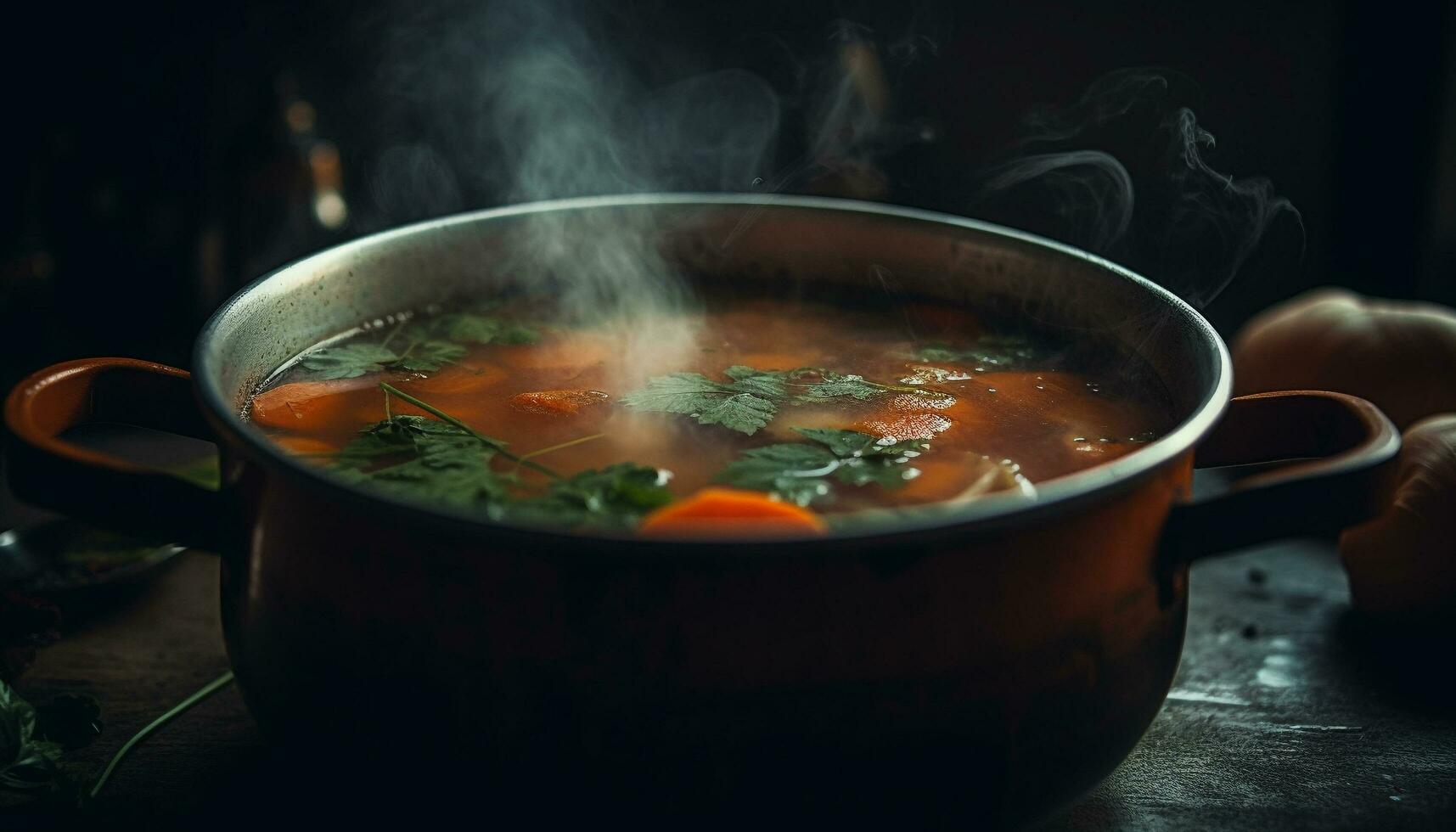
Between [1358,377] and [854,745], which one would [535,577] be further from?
[1358,377]

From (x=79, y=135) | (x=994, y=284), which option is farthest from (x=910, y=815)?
(x=79, y=135)

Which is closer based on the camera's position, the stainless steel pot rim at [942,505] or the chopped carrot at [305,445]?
the stainless steel pot rim at [942,505]

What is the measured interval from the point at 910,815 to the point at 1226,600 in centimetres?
91

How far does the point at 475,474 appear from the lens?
1.10 metres

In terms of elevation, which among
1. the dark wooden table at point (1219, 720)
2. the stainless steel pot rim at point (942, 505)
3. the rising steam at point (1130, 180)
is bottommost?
the dark wooden table at point (1219, 720)

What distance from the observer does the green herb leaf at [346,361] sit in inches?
55.5

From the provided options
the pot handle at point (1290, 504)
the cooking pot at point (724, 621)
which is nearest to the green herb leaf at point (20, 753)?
the cooking pot at point (724, 621)

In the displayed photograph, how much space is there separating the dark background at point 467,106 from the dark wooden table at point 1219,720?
46.7 inches

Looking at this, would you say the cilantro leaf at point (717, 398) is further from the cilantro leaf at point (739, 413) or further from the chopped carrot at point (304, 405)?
the chopped carrot at point (304, 405)

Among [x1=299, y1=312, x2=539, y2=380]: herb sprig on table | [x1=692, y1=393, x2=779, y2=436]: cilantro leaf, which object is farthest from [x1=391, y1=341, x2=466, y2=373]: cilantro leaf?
[x1=692, y1=393, x2=779, y2=436]: cilantro leaf

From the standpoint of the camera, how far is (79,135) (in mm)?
2617

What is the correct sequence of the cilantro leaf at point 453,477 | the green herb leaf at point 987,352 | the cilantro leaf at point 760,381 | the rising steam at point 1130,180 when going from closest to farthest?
1. the cilantro leaf at point 453,477
2. the cilantro leaf at point 760,381
3. the green herb leaf at point 987,352
4. the rising steam at point 1130,180

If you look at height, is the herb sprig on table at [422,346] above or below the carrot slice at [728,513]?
below

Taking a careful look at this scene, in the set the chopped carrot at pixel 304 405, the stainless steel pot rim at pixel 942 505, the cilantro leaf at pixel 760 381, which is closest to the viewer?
the stainless steel pot rim at pixel 942 505
